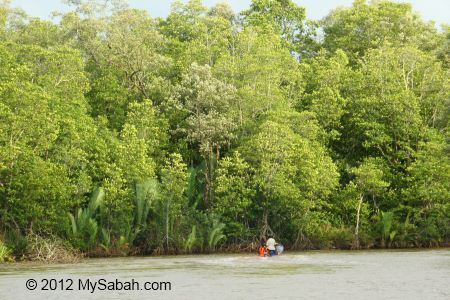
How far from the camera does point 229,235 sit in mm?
48656

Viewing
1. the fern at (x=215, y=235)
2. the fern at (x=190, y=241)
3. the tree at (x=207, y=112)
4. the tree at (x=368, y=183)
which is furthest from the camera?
the tree at (x=207, y=112)

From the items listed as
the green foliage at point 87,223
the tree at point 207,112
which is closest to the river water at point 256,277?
the green foliage at point 87,223

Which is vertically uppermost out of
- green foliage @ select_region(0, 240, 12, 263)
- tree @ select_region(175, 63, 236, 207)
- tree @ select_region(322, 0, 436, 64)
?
tree @ select_region(322, 0, 436, 64)

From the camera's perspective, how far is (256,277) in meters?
29.5

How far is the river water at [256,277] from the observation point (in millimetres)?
24328

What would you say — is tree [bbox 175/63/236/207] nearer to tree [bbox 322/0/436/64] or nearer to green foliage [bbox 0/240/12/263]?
green foliage [bbox 0/240/12/263]

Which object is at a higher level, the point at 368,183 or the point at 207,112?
the point at 207,112

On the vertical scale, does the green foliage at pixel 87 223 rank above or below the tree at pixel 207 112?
below

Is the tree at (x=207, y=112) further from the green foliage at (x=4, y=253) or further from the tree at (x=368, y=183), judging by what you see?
the green foliage at (x=4, y=253)

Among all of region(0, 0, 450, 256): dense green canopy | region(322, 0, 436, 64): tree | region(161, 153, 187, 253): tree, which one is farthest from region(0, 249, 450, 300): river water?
region(322, 0, 436, 64): tree

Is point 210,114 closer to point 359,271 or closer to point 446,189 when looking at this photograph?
point 446,189

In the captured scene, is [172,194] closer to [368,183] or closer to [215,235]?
[215,235]

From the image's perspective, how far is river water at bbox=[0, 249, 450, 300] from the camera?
79.8 feet

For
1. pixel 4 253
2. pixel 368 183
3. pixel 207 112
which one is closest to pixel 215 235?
pixel 207 112
